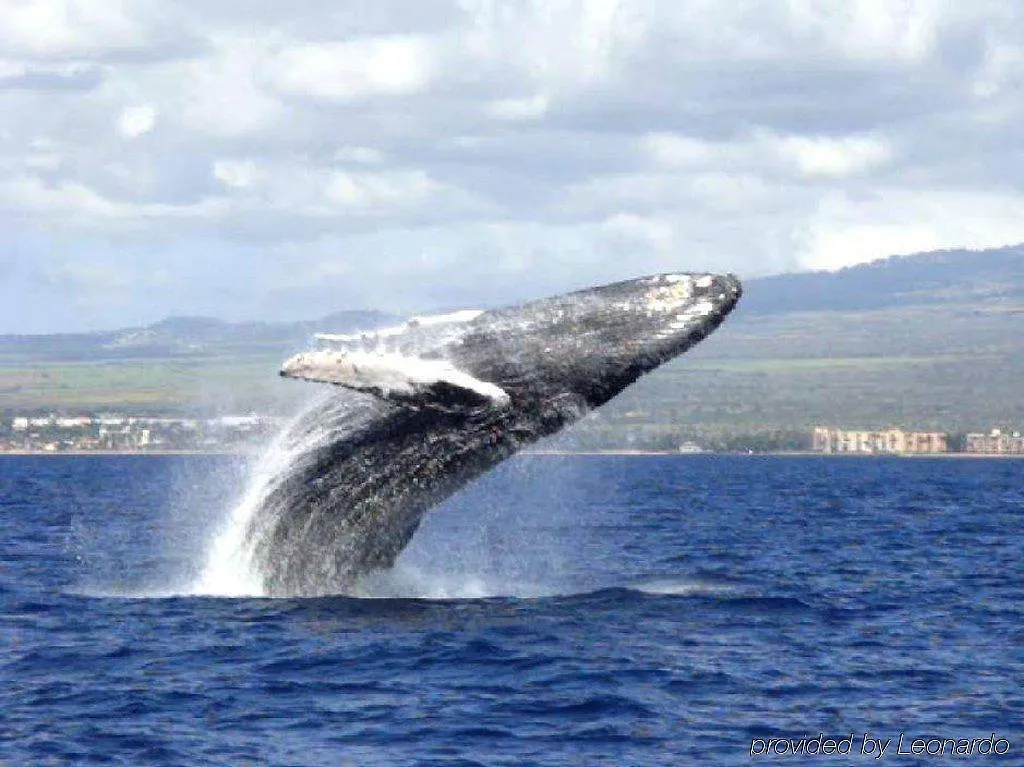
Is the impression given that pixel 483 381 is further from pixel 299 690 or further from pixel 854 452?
pixel 854 452

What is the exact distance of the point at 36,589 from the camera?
21922mm

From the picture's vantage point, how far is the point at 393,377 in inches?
610

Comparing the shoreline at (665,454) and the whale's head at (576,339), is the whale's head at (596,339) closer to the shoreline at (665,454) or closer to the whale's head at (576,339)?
the whale's head at (576,339)

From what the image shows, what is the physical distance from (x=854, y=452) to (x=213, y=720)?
161 metres

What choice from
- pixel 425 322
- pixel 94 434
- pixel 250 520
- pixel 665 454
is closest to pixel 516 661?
pixel 425 322

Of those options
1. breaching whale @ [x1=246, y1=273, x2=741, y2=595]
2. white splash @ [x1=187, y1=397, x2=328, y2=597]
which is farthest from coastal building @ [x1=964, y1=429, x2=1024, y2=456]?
breaching whale @ [x1=246, y1=273, x2=741, y2=595]

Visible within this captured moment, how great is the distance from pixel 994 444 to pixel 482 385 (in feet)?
510

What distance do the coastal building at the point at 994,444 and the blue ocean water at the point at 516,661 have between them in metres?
140

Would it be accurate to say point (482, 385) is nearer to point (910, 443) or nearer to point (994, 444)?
A: point (910, 443)

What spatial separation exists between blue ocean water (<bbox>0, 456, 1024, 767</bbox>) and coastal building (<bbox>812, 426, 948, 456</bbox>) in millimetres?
139409

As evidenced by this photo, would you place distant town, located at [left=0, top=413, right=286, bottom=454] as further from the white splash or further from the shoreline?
the white splash

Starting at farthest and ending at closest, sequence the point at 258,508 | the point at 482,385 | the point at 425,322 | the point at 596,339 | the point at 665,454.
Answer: the point at 665,454 < the point at 258,508 < the point at 425,322 < the point at 596,339 < the point at 482,385

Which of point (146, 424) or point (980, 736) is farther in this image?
point (146, 424)

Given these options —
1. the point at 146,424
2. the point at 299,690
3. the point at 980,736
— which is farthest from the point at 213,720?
the point at 146,424
